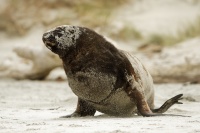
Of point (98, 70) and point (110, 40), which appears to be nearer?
point (98, 70)

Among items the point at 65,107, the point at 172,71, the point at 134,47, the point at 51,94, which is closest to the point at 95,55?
the point at 65,107

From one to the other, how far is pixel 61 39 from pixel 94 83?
0.46 metres

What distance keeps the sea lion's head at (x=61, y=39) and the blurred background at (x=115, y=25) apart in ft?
19.5

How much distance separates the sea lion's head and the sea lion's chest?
0.74 ft

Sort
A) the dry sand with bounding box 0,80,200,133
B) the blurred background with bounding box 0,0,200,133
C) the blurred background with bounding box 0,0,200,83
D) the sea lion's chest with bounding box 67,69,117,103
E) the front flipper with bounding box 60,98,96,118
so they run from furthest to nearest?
the blurred background with bounding box 0,0,200,83 → the front flipper with bounding box 60,98,96,118 → the sea lion's chest with bounding box 67,69,117,103 → the blurred background with bounding box 0,0,200,133 → the dry sand with bounding box 0,80,200,133

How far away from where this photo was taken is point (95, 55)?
197 inches

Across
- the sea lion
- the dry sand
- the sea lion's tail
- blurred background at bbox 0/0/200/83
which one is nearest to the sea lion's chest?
the sea lion

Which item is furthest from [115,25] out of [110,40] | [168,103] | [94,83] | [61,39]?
[94,83]

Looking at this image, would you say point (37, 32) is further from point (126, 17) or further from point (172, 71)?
point (172, 71)

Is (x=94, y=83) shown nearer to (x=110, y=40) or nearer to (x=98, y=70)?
(x=98, y=70)

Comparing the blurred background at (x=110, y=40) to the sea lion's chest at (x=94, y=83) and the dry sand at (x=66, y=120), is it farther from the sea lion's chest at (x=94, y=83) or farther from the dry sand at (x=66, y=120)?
the sea lion's chest at (x=94, y=83)

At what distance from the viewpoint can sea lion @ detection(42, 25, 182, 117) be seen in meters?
4.96

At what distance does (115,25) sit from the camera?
45.4 ft

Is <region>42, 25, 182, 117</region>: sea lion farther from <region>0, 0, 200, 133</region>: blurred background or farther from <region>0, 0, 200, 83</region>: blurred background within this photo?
<region>0, 0, 200, 83</region>: blurred background
